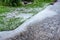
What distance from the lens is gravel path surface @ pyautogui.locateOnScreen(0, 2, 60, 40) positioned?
6.51 metres

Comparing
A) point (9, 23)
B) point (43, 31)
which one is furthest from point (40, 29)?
point (9, 23)

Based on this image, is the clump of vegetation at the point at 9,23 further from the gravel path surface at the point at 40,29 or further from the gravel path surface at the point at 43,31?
the gravel path surface at the point at 43,31

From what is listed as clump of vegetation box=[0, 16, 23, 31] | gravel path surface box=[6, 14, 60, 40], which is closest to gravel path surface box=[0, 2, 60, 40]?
gravel path surface box=[6, 14, 60, 40]

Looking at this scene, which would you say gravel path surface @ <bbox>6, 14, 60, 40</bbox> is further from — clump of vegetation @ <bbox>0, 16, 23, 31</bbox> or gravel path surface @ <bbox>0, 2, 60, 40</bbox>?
clump of vegetation @ <bbox>0, 16, 23, 31</bbox>

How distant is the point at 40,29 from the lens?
7.33 m

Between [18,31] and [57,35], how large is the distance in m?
1.31

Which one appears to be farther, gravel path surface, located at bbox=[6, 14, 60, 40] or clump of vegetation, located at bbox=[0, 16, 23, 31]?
clump of vegetation, located at bbox=[0, 16, 23, 31]

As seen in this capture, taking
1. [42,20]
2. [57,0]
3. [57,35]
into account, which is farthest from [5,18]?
[57,0]

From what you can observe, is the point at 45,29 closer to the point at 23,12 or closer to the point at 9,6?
the point at 23,12

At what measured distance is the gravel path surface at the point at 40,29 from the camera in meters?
6.51

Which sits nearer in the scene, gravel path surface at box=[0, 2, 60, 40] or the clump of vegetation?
gravel path surface at box=[0, 2, 60, 40]

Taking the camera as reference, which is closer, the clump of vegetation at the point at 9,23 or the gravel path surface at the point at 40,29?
the gravel path surface at the point at 40,29

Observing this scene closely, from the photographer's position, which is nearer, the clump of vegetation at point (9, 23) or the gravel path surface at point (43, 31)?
the gravel path surface at point (43, 31)

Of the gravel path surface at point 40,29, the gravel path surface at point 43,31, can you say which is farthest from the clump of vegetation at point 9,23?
the gravel path surface at point 43,31
